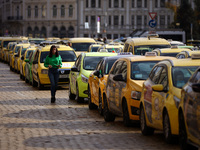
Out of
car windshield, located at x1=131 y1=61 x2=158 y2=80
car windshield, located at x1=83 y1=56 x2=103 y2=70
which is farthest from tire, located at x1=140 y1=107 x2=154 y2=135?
car windshield, located at x1=83 y1=56 x2=103 y2=70

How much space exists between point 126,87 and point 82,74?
6.46 m

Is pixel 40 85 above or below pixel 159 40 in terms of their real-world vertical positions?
below

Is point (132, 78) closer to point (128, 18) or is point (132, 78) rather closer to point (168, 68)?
point (168, 68)

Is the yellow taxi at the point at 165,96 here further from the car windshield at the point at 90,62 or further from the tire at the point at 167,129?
the car windshield at the point at 90,62

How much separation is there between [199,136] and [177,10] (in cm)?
10022

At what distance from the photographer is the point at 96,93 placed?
16344mm

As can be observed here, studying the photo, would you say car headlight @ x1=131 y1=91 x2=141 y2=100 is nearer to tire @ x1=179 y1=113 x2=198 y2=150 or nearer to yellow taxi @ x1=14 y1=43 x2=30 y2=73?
tire @ x1=179 y1=113 x2=198 y2=150

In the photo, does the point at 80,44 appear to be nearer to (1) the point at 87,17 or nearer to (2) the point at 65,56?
(2) the point at 65,56

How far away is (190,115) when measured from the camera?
8828 millimetres

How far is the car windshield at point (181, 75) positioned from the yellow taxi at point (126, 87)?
174 cm

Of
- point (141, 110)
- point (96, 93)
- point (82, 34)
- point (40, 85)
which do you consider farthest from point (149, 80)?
point (82, 34)

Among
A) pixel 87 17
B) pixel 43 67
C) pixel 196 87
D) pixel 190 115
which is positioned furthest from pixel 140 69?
pixel 87 17

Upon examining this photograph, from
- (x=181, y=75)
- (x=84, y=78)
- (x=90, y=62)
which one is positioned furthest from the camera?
(x=90, y=62)

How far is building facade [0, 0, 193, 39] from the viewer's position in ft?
472
